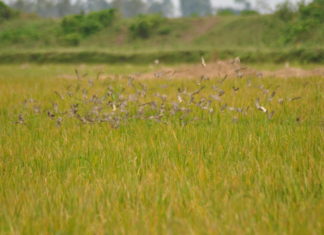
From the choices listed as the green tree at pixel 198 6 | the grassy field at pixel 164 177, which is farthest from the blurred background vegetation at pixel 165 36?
the green tree at pixel 198 6

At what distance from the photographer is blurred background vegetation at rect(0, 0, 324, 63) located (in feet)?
62.2

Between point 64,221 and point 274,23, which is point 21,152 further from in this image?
point 274,23

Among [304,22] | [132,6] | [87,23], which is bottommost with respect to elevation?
[304,22]

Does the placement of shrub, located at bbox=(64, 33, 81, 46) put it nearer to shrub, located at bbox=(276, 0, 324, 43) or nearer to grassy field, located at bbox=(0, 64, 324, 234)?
shrub, located at bbox=(276, 0, 324, 43)

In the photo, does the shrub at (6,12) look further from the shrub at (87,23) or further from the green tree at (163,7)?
the green tree at (163,7)

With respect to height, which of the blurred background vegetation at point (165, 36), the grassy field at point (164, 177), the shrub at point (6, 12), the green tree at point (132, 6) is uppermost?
the green tree at point (132, 6)

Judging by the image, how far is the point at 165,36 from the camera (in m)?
27.3

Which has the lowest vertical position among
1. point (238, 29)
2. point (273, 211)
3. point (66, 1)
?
point (273, 211)

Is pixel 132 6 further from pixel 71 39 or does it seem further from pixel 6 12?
pixel 71 39

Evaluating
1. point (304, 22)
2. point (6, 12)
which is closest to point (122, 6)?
point (6, 12)

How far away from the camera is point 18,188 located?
2.02 meters

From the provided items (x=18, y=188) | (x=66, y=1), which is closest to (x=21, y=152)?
(x=18, y=188)

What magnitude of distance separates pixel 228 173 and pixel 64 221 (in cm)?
90

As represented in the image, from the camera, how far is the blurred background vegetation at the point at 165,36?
1897 cm
